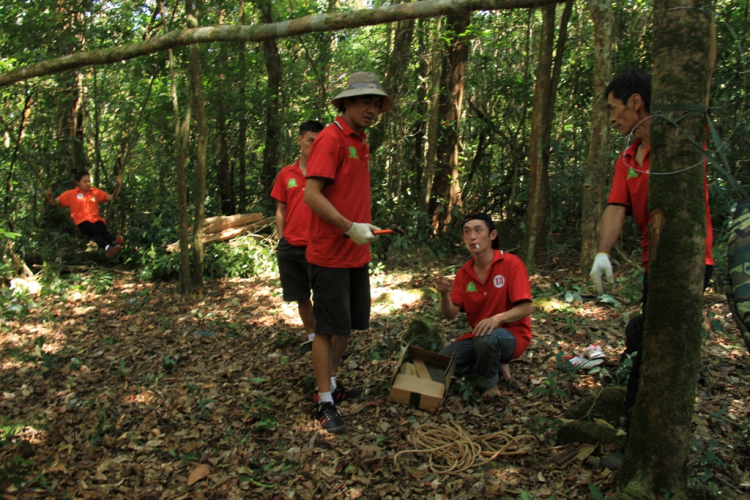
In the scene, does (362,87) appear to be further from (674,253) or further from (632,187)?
(674,253)

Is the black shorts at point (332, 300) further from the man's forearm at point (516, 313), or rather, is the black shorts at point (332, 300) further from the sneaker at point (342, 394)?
the man's forearm at point (516, 313)

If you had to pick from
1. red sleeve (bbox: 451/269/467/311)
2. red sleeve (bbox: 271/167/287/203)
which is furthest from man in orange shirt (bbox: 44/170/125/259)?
red sleeve (bbox: 451/269/467/311)

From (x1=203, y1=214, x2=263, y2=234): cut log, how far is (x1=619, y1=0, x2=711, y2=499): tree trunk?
7662 mm

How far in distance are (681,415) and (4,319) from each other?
7363 millimetres

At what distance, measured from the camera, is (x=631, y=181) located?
284 cm

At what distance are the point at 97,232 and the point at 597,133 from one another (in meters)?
7.56

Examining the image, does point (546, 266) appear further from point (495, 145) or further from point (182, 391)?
point (182, 391)

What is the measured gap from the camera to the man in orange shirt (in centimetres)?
877

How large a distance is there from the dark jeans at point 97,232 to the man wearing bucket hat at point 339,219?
6574mm

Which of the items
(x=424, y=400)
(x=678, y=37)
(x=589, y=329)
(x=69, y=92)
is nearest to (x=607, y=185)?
(x=589, y=329)

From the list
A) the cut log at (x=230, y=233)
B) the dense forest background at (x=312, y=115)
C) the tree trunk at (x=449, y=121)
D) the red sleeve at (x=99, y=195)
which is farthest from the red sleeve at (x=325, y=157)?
the red sleeve at (x=99, y=195)

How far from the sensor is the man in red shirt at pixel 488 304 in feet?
12.1

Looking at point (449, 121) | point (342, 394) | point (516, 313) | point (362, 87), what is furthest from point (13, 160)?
point (516, 313)

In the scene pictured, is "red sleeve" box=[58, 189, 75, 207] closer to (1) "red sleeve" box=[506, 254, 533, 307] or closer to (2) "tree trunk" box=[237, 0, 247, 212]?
(2) "tree trunk" box=[237, 0, 247, 212]
